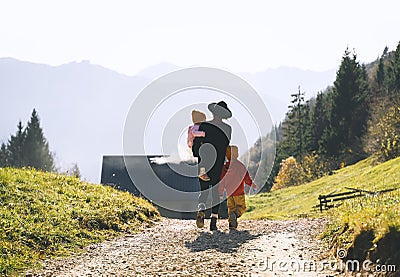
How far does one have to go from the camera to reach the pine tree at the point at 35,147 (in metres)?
101

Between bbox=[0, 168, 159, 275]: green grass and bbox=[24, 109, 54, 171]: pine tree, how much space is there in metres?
88.6

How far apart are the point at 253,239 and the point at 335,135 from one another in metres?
64.9

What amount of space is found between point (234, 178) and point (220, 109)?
1.88m

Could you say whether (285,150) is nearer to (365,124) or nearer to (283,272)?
(365,124)

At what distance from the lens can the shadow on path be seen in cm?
952

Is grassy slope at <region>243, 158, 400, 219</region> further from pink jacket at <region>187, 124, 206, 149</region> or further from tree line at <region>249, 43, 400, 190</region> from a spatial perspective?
pink jacket at <region>187, 124, 206, 149</region>

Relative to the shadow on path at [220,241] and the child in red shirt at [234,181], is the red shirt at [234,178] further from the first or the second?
the shadow on path at [220,241]

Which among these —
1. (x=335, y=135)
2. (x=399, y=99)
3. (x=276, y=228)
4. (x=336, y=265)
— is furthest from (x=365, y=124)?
(x=336, y=265)

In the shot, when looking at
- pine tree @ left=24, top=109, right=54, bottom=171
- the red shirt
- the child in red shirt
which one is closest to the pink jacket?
the child in red shirt

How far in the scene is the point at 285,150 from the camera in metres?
91.9

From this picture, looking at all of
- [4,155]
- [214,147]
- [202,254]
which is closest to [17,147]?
[4,155]

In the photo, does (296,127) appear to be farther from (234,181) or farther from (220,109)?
(220,109)

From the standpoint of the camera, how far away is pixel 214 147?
1164 cm

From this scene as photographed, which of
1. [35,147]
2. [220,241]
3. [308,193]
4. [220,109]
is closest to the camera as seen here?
[220,241]
